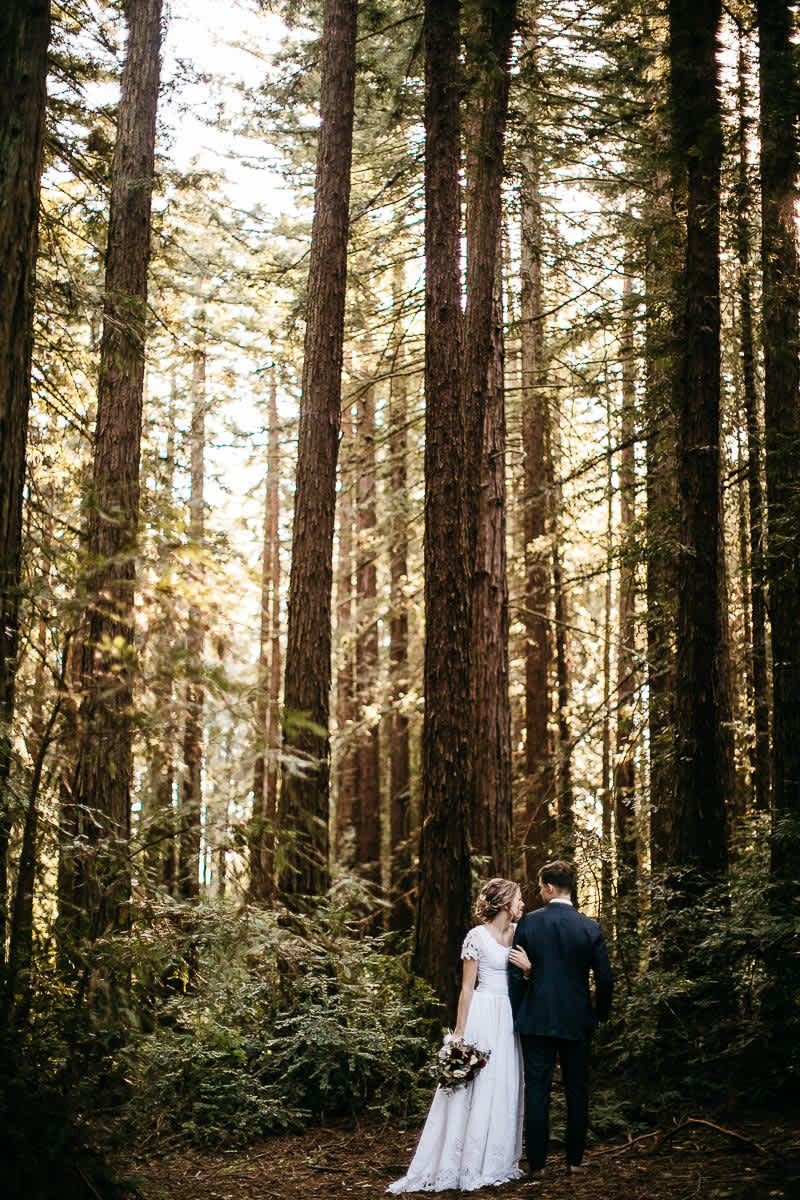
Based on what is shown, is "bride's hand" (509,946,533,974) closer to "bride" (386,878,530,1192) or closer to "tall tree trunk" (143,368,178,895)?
"bride" (386,878,530,1192)

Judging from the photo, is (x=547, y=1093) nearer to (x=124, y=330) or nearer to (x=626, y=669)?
(x=124, y=330)

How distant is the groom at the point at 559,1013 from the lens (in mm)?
6363

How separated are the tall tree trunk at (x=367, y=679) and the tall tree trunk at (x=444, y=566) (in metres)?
10.3

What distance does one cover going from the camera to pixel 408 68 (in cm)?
1271

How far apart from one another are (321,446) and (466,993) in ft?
20.1

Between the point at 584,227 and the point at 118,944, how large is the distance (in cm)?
1175

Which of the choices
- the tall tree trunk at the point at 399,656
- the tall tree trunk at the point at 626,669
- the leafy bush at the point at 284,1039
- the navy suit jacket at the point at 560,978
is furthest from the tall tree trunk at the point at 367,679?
the navy suit jacket at the point at 560,978

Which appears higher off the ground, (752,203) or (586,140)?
(586,140)

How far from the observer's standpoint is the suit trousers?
20.8 feet

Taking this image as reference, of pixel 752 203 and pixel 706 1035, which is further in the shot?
pixel 752 203

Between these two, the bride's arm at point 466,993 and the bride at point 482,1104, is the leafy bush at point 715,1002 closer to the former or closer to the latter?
the bride at point 482,1104

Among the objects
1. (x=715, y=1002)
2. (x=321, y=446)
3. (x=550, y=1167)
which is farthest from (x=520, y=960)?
(x=321, y=446)

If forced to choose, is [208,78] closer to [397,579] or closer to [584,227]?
[584,227]

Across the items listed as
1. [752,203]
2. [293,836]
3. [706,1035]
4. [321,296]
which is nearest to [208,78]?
[321,296]
